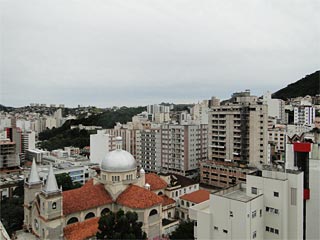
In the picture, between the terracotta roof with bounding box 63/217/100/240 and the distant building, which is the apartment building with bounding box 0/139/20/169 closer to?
the terracotta roof with bounding box 63/217/100/240

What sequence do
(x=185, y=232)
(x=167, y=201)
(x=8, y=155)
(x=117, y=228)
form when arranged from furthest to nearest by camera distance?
(x=8, y=155), (x=167, y=201), (x=185, y=232), (x=117, y=228)

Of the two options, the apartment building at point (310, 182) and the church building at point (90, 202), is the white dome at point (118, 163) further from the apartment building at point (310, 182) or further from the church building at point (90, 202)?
the apartment building at point (310, 182)

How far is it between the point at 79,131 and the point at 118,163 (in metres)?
11.2

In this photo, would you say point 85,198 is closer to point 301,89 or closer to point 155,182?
point 155,182

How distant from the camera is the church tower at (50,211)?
4395 mm

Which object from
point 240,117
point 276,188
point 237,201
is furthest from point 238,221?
point 240,117

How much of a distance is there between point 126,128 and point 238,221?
10.1 meters

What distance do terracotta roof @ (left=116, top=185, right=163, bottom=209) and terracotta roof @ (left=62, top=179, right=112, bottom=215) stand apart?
0.80ft

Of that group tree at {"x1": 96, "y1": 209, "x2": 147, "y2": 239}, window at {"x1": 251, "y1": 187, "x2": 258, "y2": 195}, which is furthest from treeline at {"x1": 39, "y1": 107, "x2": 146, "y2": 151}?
window at {"x1": 251, "y1": 187, "x2": 258, "y2": 195}

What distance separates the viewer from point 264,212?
3.16 metres

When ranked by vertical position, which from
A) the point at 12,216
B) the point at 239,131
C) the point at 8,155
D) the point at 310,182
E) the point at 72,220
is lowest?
the point at 12,216

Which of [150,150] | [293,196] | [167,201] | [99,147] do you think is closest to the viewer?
[293,196]

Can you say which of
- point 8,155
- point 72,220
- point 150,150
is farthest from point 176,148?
point 72,220

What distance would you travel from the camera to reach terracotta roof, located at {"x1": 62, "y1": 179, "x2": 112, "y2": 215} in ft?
15.7
